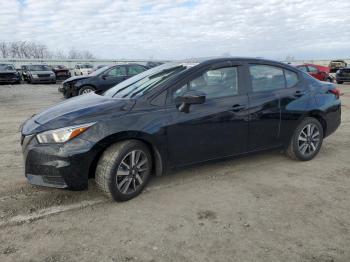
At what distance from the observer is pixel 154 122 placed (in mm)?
4012

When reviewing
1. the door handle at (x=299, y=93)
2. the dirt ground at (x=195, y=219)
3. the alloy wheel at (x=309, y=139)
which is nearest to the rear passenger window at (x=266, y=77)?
the door handle at (x=299, y=93)

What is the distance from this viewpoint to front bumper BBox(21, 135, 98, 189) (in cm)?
365

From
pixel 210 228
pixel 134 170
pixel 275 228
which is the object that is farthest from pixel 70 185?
pixel 275 228

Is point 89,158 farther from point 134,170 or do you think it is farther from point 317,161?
point 317,161

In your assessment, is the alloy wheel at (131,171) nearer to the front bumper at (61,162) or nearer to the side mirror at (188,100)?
the front bumper at (61,162)

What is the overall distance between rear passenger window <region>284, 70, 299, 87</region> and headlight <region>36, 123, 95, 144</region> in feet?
9.92

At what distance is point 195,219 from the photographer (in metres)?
3.61

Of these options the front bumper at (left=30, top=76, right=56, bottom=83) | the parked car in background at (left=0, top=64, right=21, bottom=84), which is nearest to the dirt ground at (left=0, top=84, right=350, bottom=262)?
the parked car in background at (left=0, top=64, right=21, bottom=84)

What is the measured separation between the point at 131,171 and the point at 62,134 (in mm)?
847

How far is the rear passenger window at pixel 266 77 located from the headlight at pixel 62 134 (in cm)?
235

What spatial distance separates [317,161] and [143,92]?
9.83ft

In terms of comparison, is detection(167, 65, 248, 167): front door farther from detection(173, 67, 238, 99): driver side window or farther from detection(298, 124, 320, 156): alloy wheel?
detection(298, 124, 320, 156): alloy wheel

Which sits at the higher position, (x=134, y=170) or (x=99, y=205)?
(x=134, y=170)

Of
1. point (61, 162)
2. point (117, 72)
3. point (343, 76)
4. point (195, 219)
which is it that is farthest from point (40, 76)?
point (195, 219)
